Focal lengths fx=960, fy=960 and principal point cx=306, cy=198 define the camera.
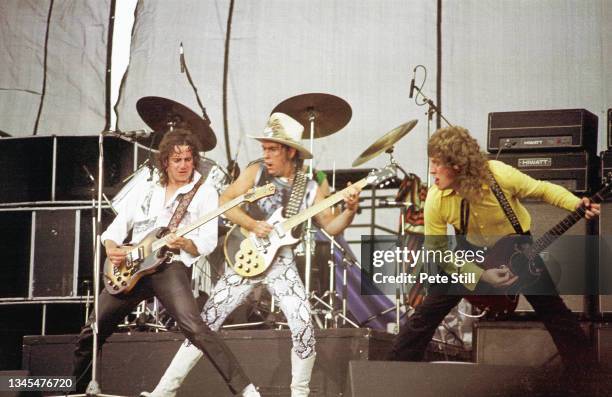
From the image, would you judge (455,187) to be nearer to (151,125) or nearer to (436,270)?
(436,270)

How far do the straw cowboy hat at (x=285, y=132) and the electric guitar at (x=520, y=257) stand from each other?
1.22 meters

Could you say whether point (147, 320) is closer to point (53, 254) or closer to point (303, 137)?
point (53, 254)

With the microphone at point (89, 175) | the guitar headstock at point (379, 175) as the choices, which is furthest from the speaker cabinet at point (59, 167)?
the guitar headstock at point (379, 175)

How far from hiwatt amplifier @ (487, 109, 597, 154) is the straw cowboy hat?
1.05m

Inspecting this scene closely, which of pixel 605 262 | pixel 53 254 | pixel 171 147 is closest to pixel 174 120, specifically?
pixel 171 147

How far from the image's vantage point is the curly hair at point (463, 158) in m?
4.88

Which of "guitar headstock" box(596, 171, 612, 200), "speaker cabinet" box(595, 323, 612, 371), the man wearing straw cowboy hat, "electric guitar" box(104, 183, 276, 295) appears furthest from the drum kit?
"speaker cabinet" box(595, 323, 612, 371)

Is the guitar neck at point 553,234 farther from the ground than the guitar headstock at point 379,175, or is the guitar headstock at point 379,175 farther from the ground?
the guitar headstock at point 379,175

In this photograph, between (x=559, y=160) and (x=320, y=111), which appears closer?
(x=559, y=160)

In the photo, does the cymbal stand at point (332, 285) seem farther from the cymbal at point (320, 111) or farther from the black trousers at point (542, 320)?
the black trousers at point (542, 320)

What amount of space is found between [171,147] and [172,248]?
62 cm

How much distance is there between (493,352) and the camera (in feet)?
16.5

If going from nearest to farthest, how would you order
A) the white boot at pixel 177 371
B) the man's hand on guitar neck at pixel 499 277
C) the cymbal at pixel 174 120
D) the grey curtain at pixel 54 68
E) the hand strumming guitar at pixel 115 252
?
the man's hand on guitar neck at pixel 499 277 → the white boot at pixel 177 371 → the hand strumming guitar at pixel 115 252 → the cymbal at pixel 174 120 → the grey curtain at pixel 54 68

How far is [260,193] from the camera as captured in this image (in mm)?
5203
